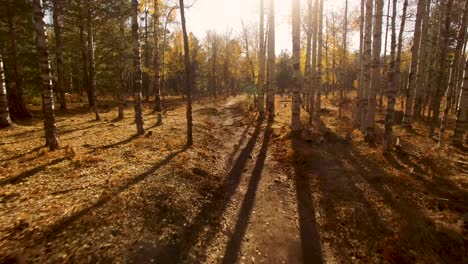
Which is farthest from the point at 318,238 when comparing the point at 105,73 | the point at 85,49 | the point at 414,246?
the point at 105,73

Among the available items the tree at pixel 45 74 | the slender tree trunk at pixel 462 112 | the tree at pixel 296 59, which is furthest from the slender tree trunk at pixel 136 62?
the slender tree trunk at pixel 462 112

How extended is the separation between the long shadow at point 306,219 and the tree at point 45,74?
8237 mm

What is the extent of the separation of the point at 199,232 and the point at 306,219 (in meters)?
2.57

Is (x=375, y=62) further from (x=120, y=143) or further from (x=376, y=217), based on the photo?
(x=120, y=143)

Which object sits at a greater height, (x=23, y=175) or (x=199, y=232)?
(x=23, y=175)

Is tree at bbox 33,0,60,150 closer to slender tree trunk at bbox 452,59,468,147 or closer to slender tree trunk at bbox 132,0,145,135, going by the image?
slender tree trunk at bbox 132,0,145,135

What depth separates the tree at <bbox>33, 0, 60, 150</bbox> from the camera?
28.1 feet

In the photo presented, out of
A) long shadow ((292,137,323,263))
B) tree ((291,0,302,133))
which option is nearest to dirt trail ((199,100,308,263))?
long shadow ((292,137,323,263))

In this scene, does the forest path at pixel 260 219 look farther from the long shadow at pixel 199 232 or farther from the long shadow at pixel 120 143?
the long shadow at pixel 120 143

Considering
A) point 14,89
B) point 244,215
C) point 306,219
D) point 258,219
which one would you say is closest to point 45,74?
point 244,215

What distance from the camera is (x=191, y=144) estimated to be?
455 inches

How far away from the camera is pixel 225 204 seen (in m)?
7.14

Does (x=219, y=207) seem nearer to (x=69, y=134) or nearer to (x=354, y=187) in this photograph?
(x=354, y=187)

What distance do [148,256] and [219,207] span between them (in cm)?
257
